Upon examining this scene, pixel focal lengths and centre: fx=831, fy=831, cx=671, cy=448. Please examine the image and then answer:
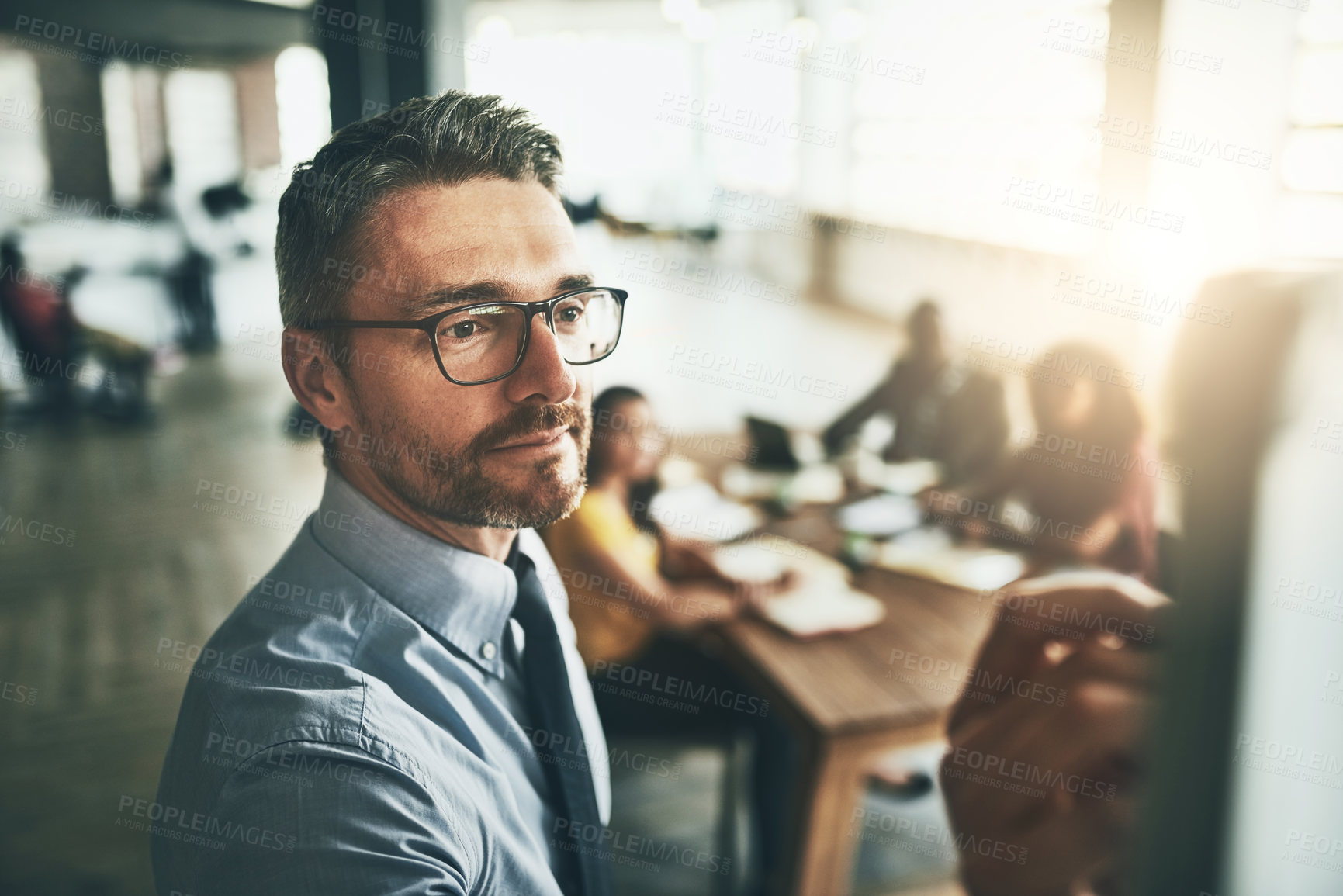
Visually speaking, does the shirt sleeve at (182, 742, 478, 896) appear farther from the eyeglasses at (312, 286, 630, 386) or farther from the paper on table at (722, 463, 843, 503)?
the paper on table at (722, 463, 843, 503)

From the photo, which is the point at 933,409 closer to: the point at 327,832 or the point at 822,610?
the point at 822,610

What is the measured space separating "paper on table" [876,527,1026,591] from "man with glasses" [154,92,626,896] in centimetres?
119

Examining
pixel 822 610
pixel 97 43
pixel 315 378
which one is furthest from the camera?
pixel 822 610

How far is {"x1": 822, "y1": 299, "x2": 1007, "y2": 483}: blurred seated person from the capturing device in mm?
2729

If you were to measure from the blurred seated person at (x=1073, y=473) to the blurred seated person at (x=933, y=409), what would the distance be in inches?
15.9

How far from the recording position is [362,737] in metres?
0.54

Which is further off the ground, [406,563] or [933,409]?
[406,563]

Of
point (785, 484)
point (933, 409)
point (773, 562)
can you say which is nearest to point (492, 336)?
point (773, 562)

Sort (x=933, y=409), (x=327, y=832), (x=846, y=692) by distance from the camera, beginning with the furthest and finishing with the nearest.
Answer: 1. (x=933, y=409)
2. (x=846, y=692)
3. (x=327, y=832)

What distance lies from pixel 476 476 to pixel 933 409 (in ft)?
8.32

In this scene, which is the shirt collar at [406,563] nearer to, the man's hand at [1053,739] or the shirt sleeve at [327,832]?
the shirt sleeve at [327,832]

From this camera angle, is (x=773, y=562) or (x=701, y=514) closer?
(x=773, y=562)

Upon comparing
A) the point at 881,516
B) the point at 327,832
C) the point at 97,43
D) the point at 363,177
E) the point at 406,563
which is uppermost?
the point at 97,43

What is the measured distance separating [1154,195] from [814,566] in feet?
3.55
